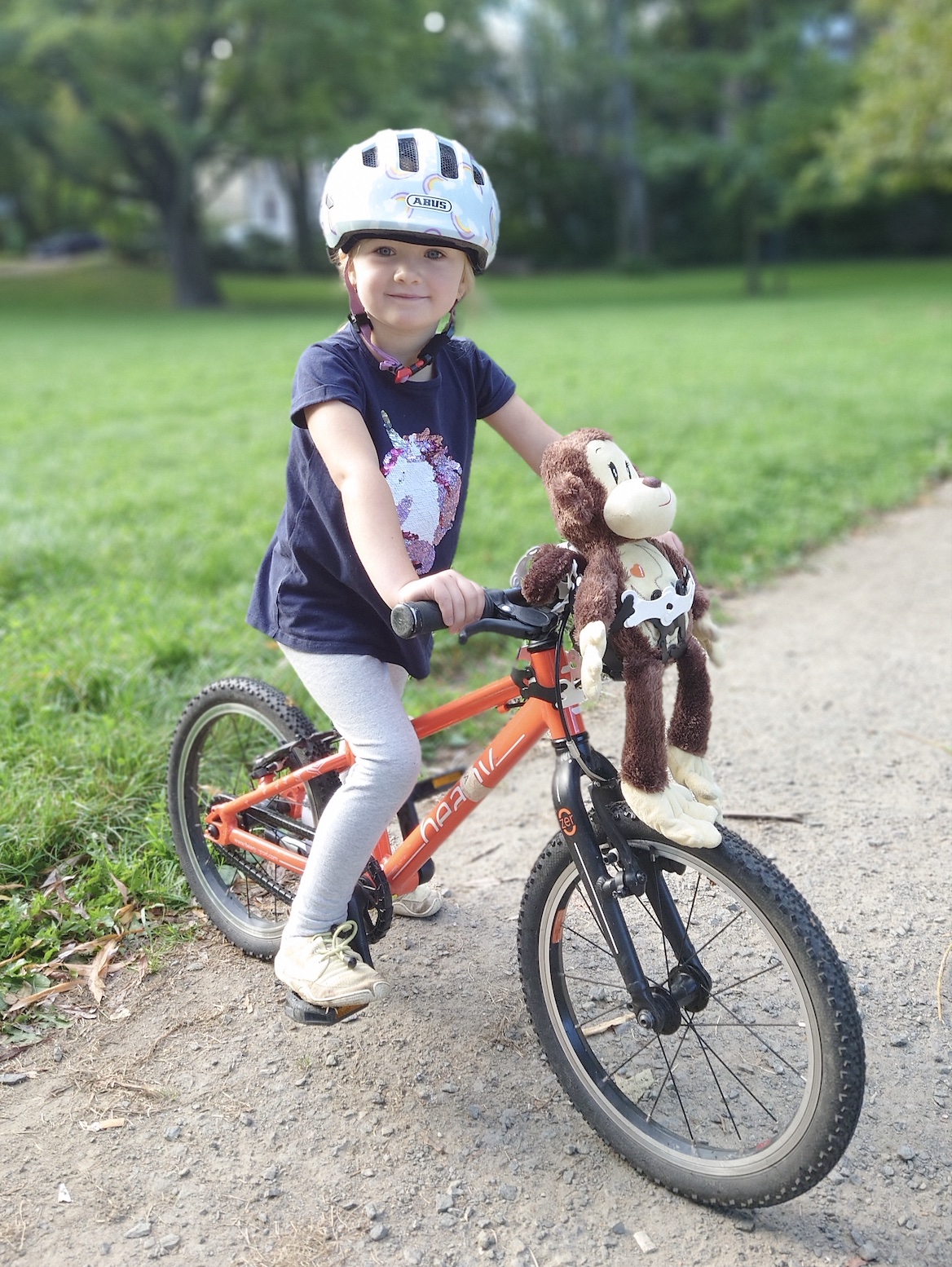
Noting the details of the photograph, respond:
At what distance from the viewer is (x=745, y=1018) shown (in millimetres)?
2586

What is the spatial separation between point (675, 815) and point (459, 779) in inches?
32.2

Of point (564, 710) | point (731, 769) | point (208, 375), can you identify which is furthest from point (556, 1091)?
point (208, 375)

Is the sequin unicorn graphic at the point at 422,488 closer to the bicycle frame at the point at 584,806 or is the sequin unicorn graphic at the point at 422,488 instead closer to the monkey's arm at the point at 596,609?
the bicycle frame at the point at 584,806

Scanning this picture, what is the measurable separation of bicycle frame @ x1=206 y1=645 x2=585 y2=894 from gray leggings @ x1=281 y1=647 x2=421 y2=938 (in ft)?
0.40

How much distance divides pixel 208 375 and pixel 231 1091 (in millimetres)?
11719

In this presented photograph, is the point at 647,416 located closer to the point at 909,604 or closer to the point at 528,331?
the point at 909,604

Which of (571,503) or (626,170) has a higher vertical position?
(626,170)

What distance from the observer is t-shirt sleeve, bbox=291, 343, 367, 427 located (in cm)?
230

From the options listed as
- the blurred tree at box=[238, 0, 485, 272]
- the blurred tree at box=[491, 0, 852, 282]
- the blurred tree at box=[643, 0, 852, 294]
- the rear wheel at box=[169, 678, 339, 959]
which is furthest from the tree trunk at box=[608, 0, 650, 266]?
the rear wheel at box=[169, 678, 339, 959]

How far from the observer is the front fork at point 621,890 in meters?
2.19

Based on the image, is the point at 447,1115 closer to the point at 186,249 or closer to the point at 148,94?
the point at 148,94

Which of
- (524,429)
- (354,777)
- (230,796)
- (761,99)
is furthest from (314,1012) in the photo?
(761,99)

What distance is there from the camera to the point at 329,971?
2473mm

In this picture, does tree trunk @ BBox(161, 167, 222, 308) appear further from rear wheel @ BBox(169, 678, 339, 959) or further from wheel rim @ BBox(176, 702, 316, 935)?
rear wheel @ BBox(169, 678, 339, 959)
